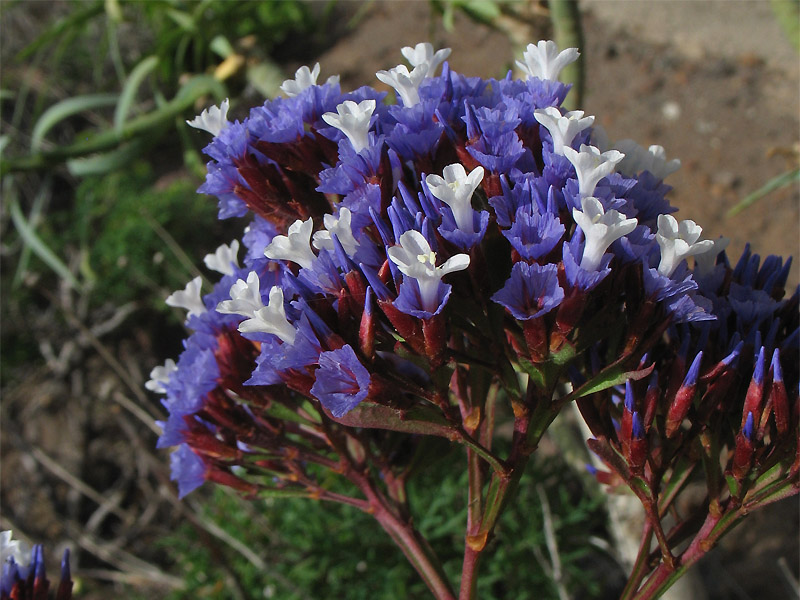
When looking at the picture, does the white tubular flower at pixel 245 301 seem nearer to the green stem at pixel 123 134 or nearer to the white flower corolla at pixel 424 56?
the white flower corolla at pixel 424 56

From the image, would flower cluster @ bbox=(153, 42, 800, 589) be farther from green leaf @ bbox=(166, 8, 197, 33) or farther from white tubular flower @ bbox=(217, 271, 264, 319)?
green leaf @ bbox=(166, 8, 197, 33)

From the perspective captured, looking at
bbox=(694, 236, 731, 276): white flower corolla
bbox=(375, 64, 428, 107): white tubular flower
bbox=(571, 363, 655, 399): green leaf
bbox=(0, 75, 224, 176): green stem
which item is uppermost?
bbox=(0, 75, 224, 176): green stem

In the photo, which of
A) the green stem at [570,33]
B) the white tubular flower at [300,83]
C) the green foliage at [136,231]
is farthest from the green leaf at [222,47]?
the white tubular flower at [300,83]

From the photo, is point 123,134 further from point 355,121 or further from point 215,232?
point 355,121

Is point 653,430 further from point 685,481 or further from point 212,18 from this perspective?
point 212,18

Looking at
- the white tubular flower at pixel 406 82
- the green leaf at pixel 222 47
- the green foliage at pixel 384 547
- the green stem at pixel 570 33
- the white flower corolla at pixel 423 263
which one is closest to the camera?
the white flower corolla at pixel 423 263

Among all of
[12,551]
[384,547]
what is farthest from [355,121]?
[384,547]

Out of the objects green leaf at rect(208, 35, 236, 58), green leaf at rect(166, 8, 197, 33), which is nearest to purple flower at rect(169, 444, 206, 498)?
green leaf at rect(208, 35, 236, 58)
